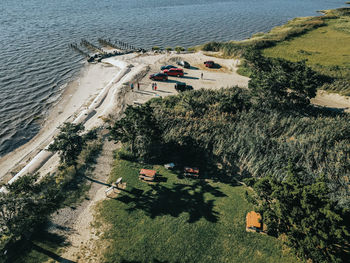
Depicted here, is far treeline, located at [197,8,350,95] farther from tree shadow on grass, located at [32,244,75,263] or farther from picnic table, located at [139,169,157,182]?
tree shadow on grass, located at [32,244,75,263]

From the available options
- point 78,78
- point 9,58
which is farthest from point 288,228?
point 9,58

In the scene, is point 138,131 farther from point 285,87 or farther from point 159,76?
point 285,87

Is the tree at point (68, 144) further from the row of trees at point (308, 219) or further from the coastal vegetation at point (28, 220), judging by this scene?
the row of trees at point (308, 219)

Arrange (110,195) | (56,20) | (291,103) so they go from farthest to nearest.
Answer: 1. (56,20)
2. (291,103)
3. (110,195)

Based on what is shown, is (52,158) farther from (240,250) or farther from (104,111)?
(240,250)

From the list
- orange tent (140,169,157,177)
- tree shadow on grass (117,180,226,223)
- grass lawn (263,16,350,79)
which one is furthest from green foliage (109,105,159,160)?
grass lawn (263,16,350,79)

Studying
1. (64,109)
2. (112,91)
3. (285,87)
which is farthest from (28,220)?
Result: (285,87)

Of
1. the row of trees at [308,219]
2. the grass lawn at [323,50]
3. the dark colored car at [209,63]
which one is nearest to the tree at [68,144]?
the row of trees at [308,219]
